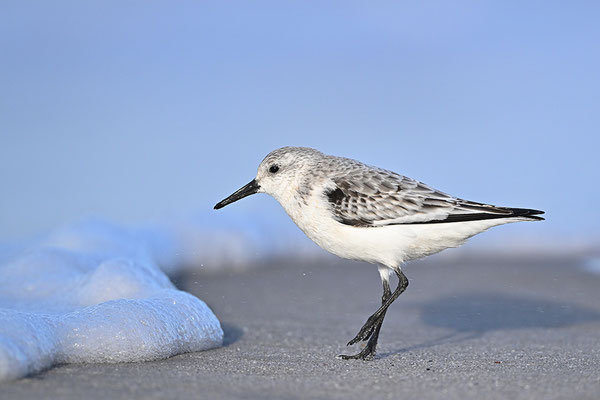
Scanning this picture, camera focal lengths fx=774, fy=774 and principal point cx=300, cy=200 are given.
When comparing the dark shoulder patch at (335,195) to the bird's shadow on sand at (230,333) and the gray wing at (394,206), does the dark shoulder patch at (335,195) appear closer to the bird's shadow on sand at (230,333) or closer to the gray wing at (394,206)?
the gray wing at (394,206)

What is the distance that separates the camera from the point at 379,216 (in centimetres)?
482

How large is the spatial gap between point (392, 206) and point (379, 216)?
4.5 inches

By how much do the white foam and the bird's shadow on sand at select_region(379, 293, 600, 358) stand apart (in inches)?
88.6

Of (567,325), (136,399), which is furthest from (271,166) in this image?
(567,325)

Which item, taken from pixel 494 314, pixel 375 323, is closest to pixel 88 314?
pixel 375 323

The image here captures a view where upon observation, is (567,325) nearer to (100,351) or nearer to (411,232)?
(411,232)

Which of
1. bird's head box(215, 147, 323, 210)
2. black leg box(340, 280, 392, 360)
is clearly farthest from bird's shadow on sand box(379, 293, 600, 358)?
bird's head box(215, 147, 323, 210)

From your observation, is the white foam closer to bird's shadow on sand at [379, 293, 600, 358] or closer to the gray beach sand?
the gray beach sand

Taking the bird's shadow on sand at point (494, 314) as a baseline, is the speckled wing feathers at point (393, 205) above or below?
above

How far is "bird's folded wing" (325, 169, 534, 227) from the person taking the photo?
189 inches

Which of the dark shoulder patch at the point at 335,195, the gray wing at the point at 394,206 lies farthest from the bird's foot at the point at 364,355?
the dark shoulder patch at the point at 335,195

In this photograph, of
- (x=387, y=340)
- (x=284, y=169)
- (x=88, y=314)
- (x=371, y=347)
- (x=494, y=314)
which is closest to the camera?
(x=88, y=314)

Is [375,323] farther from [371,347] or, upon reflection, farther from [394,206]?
[394,206]

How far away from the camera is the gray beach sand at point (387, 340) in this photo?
3520 mm
